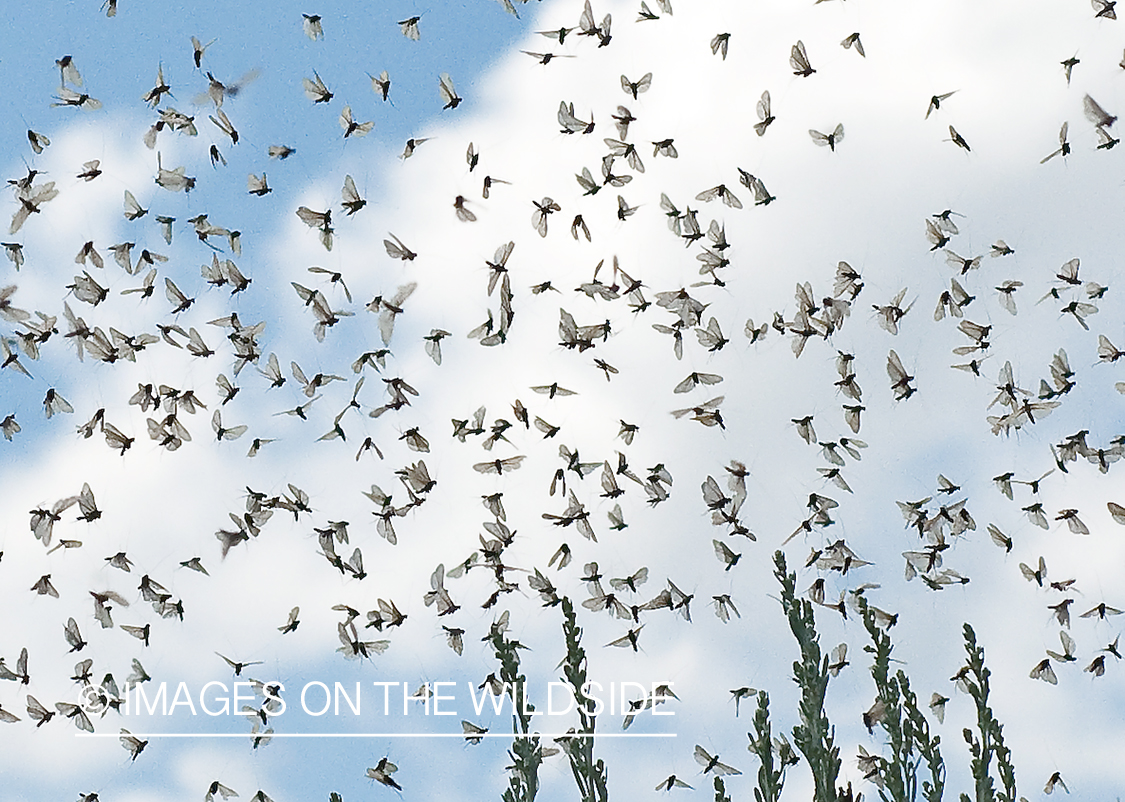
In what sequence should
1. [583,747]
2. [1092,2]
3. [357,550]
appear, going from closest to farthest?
1. [583,747]
2. [1092,2]
3. [357,550]

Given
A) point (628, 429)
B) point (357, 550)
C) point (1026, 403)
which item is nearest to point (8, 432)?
point (357, 550)

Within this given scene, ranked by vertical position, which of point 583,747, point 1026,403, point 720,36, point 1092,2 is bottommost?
point 583,747

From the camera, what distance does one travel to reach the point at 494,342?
10414 millimetres

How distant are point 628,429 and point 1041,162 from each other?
4512 mm

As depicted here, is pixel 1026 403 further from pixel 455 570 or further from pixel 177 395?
pixel 177 395

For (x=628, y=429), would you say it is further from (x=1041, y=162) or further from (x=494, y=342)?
(x=1041, y=162)

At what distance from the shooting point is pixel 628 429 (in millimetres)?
11422

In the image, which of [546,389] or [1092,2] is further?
[546,389]

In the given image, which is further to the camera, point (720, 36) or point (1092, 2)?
point (720, 36)

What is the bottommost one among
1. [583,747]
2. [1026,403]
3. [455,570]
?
[583,747]

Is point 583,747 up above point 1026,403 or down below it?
below

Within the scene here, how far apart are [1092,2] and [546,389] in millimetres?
5950

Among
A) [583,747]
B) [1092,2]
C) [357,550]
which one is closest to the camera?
[583,747]

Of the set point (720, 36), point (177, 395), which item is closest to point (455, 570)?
point (177, 395)
